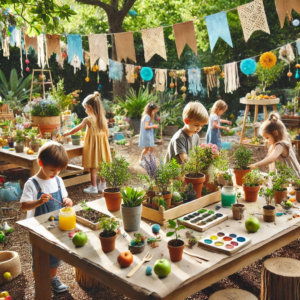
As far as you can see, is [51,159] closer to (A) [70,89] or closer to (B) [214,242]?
(B) [214,242]

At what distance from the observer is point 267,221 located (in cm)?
225

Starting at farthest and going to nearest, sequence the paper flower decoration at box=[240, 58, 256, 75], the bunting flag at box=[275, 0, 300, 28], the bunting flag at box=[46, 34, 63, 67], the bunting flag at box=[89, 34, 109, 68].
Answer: the paper flower decoration at box=[240, 58, 256, 75], the bunting flag at box=[46, 34, 63, 67], the bunting flag at box=[89, 34, 109, 68], the bunting flag at box=[275, 0, 300, 28]

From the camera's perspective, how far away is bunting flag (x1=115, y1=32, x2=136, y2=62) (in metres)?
4.70

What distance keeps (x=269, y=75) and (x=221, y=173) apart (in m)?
8.40

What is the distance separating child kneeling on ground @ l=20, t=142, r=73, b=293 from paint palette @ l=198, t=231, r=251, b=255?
3.39 ft

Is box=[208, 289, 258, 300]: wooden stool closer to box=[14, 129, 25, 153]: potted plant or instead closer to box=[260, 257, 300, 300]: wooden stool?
box=[260, 257, 300, 300]: wooden stool

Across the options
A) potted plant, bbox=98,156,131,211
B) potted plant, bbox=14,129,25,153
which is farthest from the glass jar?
potted plant, bbox=14,129,25,153

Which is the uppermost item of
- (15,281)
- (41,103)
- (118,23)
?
(118,23)

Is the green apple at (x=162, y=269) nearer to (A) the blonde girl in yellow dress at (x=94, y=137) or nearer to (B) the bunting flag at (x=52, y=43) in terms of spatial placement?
(A) the blonde girl in yellow dress at (x=94, y=137)

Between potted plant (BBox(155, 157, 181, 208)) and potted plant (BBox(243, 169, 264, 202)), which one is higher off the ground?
potted plant (BBox(155, 157, 181, 208))

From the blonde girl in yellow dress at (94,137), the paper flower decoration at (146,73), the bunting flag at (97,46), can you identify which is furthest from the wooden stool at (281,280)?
the paper flower decoration at (146,73)

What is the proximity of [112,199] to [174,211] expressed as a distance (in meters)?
0.42

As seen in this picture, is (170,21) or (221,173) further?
(170,21)

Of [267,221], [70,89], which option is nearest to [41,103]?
[267,221]
